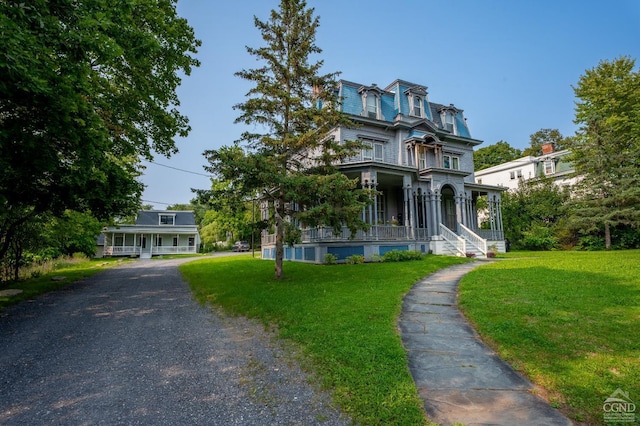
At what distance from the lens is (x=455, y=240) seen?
62.5 feet

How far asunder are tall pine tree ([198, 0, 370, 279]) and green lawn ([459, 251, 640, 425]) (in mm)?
4757

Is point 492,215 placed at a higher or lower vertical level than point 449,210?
lower

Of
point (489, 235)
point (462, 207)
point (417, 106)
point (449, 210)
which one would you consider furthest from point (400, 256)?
point (417, 106)

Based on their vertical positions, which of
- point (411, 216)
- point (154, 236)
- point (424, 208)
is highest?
point (424, 208)

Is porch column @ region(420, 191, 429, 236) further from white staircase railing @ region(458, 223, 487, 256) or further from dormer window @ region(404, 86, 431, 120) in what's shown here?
dormer window @ region(404, 86, 431, 120)

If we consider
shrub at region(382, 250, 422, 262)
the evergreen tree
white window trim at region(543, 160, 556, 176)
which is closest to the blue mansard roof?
the evergreen tree

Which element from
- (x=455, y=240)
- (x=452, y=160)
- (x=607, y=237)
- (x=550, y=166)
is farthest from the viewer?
(x=550, y=166)

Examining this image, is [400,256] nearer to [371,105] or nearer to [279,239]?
[279,239]

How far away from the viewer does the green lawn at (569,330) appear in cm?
350

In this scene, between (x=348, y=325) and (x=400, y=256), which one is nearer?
(x=348, y=325)

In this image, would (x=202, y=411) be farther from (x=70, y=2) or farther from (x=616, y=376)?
(x=70, y=2)

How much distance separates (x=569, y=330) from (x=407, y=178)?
14.6 metres

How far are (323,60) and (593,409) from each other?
11.6 m

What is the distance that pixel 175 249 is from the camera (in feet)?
140
